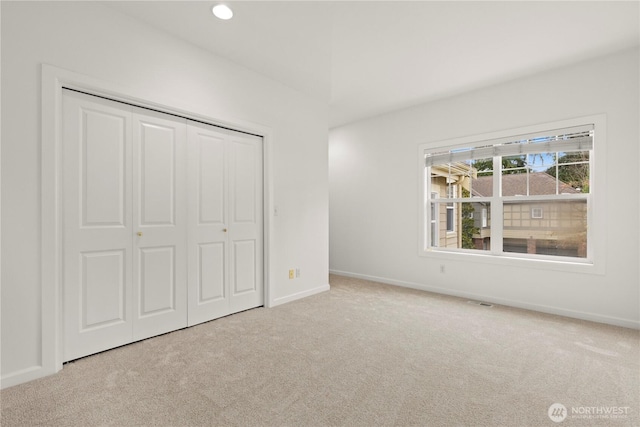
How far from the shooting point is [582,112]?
329cm

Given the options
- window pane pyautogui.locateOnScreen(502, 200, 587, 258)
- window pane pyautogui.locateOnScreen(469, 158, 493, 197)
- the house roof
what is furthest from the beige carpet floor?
window pane pyautogui.locateOnScreen(469, 158, 493, 197)

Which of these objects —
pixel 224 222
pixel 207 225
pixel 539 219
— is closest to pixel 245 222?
pixel 224 222

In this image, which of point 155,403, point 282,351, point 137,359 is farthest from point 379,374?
point 137,359

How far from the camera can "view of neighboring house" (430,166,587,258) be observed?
3562 mm

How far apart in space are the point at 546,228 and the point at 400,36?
2840 mm

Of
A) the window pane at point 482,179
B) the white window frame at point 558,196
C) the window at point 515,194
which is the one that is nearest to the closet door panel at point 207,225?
the white window frame at point 558,196

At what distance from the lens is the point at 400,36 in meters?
2.84

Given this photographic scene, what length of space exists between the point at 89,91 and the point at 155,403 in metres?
2.30

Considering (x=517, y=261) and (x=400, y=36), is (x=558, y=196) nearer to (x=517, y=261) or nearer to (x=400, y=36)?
(x=517, y=261)

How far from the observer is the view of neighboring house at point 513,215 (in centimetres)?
356

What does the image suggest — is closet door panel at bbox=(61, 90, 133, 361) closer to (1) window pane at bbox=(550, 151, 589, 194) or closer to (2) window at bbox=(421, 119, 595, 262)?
(2) window at bbox=(421, 119, 595, 262)

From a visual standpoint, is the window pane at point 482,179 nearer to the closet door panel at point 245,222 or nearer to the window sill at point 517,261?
the window sill at point 517,261

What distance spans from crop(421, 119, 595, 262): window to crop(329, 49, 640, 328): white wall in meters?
0.21

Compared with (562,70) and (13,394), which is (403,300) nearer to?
(562,70)
